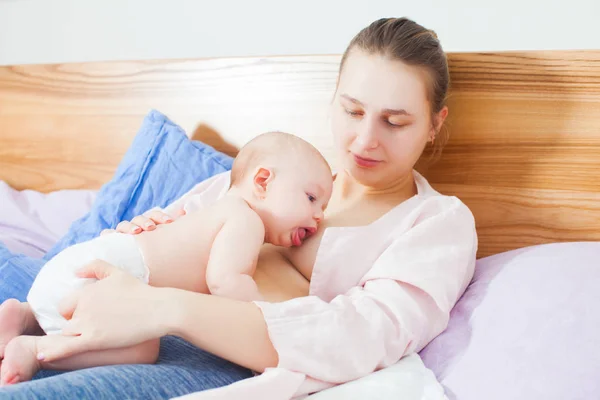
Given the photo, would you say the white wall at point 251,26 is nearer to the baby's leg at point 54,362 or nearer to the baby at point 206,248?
the baby at point 206,248

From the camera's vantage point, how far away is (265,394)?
0.85 m

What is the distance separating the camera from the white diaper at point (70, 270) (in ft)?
3.18

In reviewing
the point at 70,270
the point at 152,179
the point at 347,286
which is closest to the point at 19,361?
the point at 70,270

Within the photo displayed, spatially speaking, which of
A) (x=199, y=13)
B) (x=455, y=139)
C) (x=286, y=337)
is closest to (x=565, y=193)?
(x=455, y=139)

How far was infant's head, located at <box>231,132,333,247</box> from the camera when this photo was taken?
3.60 ft

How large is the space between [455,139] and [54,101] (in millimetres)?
1196

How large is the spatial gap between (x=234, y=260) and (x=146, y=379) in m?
0.23

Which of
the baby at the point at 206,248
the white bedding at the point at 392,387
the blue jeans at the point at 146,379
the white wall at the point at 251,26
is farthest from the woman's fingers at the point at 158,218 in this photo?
the white wall at the point at 251,26

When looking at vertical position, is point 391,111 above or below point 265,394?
above

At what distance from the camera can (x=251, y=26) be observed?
1872 millimetres

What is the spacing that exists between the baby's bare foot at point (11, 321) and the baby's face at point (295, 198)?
406 mm

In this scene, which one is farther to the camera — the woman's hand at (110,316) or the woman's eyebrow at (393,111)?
the woman's eyebrow at (393,111)

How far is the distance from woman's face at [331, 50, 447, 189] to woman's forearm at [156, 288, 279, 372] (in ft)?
1.29

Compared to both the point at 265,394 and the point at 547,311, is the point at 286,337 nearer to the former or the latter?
the point at 265,394
